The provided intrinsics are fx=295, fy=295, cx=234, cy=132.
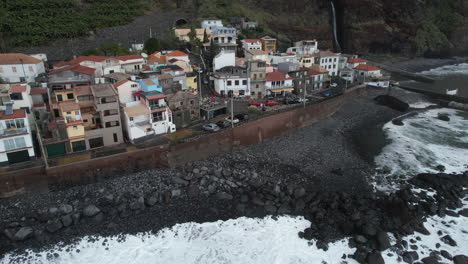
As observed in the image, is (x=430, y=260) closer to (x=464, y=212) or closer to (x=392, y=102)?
(x=464, y=212)

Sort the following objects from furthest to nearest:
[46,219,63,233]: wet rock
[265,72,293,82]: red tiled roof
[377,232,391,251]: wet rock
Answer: [265,72,293,82]: red tiled roof < [46,219,63,233]: wet rock < [377,232,391,251]: wet rock

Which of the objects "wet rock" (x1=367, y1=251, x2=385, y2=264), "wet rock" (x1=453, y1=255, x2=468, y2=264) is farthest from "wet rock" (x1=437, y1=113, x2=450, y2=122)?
"wet rock" (x1=367, y1=251, x2=385, y2=264)

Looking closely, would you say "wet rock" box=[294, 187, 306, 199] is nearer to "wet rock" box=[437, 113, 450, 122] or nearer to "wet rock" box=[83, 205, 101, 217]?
"wet rock" box=[83, 205, 101, 217]

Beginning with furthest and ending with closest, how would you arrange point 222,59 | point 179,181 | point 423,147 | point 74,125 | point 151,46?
point 151,46, point 222,59, point 423,147, point 74,125, point 179,181

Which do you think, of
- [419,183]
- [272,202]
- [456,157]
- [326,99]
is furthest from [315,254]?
[326,99]

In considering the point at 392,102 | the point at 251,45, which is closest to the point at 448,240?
the point at 392,102

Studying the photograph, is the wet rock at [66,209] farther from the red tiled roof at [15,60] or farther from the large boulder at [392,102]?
the large boulder at [392,102]
